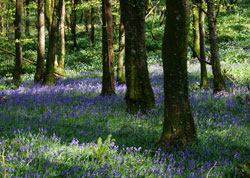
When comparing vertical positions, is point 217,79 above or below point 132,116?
above

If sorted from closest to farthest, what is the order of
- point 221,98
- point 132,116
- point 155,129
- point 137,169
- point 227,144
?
point 137,169 → point 227,144 → point 155,129 → point 132,116 → point 221,98

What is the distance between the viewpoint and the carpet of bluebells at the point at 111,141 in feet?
11.7

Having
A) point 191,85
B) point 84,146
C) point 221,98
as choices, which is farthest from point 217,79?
point 84,146

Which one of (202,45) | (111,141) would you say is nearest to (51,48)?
(202,45)

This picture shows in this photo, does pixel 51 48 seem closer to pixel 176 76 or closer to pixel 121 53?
pixel 121 53

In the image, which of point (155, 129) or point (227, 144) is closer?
point (227, 144)

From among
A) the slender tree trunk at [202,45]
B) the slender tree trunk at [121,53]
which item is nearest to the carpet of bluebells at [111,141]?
the slender tree trunk at [202,45]

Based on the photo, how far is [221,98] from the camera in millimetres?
7664

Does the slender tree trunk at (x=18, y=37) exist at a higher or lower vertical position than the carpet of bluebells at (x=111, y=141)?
higher

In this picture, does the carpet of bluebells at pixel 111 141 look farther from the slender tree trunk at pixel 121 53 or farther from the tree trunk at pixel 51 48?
the slender tree trunk at pixel 121 53

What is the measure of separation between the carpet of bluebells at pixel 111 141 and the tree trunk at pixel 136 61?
1.29 ft

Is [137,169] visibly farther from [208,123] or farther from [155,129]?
[208,123]

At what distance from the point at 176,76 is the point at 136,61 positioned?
8.39ft

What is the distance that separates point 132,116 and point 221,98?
299cm
